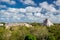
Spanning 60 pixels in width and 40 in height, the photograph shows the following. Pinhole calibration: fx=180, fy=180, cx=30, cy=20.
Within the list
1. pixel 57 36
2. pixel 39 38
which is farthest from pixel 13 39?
pixel 57 36

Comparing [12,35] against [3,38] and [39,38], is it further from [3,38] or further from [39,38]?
[39,38]

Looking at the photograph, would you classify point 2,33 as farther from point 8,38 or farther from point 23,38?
point 23,38

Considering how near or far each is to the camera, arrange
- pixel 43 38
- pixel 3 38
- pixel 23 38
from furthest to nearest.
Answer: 1. pixel 43 38
2. pixel 23 38
3. pixel 3 38

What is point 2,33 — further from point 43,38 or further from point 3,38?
point 43,38

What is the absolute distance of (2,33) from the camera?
50.7m

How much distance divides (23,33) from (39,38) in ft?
17.4

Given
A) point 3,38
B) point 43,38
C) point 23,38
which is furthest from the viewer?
point 43,38

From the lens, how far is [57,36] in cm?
5772

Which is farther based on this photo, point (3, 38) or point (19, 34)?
point (19, 34)

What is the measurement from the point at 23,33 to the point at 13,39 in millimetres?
5812

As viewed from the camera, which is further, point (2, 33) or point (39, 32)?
point (39, 32)

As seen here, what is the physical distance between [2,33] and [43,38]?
14.0 m

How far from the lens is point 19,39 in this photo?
53.7 meters

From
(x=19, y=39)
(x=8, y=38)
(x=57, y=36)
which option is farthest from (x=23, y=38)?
(x=57, y=36)
